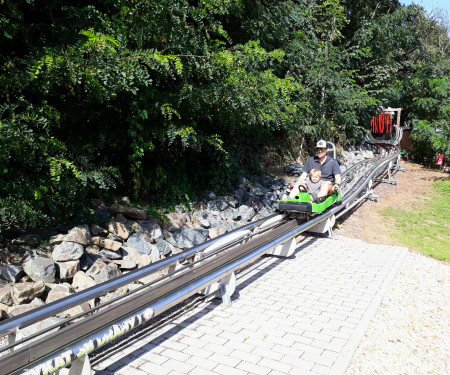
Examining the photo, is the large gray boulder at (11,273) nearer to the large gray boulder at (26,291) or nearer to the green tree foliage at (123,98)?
the large gray boulder at (26,291)

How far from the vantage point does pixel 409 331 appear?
4258 millimetres

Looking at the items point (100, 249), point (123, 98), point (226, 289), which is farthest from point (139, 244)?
point (123, 98)

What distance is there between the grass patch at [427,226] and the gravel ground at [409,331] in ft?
7.03

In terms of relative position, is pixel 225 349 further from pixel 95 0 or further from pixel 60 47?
pixel 95 0

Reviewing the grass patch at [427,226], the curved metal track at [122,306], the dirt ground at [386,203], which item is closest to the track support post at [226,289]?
the curved metal track at [122,306]

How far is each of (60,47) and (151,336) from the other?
3892mm

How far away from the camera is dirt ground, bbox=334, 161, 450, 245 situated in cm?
888

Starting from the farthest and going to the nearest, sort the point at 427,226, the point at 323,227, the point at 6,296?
1. the point at 427,226
2. the point at 323,227
3. the point at 6,296

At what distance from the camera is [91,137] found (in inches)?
242

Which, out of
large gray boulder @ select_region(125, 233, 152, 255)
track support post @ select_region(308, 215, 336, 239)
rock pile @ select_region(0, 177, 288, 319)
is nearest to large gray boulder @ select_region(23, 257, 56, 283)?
rock pile @ select_region(0, 177, 288, 319)

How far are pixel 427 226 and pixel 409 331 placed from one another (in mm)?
6448

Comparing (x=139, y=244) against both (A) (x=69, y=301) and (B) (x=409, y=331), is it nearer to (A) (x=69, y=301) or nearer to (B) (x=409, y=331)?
(A) (x=69, y=301)

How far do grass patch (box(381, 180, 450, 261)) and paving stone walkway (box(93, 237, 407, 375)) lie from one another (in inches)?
100.0

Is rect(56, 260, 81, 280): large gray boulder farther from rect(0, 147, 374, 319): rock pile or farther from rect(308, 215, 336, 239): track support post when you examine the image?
rect(308, 215, 336, 239): track support post
